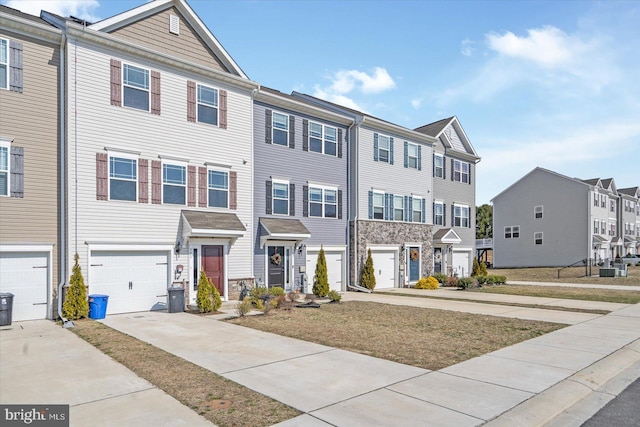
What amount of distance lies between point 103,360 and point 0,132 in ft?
26.7

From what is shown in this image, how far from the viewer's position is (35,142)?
13.2 metres

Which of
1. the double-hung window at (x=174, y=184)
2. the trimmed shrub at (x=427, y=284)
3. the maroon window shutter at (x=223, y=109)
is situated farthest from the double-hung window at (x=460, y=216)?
the double-hung window at (x=174, y=184)

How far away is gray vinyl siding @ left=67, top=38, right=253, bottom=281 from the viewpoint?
539 inches

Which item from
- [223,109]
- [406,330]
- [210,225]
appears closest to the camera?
[406,330]

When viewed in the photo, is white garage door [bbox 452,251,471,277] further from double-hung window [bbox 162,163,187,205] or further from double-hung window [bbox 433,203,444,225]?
double-hung window [bbox 162,163,187,205]

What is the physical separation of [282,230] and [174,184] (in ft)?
15.9

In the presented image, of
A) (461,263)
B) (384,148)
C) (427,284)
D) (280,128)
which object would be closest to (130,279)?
(280,128)

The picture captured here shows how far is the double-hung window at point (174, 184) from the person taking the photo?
15.6m

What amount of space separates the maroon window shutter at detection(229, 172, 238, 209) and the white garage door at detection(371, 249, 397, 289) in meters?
9.00

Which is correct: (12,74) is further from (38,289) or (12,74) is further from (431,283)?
(431,283)

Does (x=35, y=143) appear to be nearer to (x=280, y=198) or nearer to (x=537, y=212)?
(x=280, y=198)

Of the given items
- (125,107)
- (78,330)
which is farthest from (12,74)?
(78,330)

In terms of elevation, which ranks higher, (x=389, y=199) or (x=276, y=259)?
(x=389, y=199)

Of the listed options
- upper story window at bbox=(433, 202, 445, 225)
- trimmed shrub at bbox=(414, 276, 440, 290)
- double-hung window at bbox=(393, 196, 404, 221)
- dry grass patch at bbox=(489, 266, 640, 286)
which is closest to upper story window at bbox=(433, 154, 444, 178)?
upper story window at bbox=(433, 202, 445, 225)
